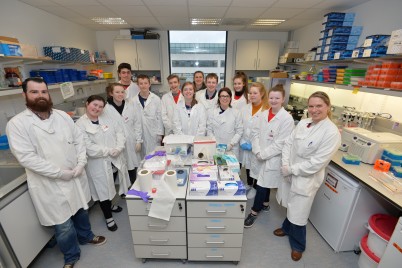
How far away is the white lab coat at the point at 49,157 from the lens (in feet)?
4.46

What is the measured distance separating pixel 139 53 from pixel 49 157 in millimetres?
3854

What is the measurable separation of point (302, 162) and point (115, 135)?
5.91ft

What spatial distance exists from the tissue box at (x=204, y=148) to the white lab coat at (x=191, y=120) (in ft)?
2.06

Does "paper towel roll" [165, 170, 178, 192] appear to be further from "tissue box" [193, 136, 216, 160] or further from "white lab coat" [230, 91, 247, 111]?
"white lab coat" [230, 91, 247, 111]

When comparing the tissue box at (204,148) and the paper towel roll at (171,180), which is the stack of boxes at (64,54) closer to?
the tissue box at (204,148)

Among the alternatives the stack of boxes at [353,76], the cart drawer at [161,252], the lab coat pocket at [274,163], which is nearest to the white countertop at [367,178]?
the lab coat pocket at [274,163]

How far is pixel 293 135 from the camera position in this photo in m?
1.78

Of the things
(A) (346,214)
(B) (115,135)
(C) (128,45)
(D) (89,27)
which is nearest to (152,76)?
(C) (128,45)

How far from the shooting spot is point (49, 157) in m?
1.46

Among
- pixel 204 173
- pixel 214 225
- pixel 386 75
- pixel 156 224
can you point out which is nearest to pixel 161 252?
pixel 156 224

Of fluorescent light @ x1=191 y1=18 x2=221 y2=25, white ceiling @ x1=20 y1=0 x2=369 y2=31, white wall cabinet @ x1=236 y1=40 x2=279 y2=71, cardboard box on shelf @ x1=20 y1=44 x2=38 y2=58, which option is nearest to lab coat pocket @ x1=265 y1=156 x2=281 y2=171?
white ceiling @ x1=20 y1=0 x2=369 y2=31

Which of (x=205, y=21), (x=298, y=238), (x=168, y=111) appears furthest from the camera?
(x=205, y=21)

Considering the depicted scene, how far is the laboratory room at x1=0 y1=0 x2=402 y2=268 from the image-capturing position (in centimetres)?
145

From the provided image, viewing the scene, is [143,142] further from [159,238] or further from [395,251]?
[395,251]
